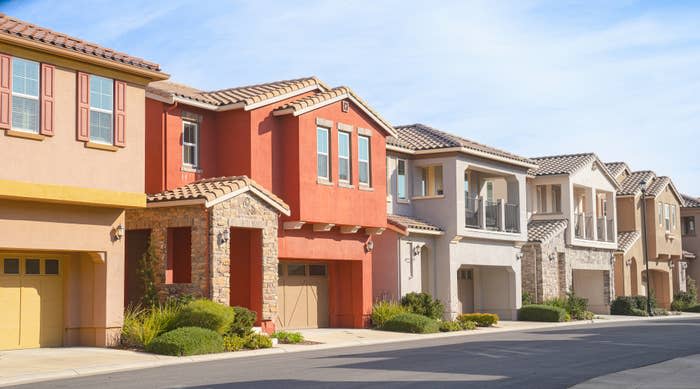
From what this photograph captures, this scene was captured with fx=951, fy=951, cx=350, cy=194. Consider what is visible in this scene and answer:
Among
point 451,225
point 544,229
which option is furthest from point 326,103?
point 544,229

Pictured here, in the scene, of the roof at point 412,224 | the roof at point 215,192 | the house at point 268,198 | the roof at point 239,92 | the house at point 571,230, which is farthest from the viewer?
the house at point 571,230

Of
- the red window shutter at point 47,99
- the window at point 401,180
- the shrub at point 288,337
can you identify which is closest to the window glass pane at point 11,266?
the red window shutter at point 47,99

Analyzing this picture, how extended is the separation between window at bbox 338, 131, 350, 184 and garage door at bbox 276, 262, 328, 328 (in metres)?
3.34

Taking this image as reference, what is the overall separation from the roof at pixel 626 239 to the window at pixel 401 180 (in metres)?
18.9

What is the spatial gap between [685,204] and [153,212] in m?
45.8

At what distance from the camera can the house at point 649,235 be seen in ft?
176

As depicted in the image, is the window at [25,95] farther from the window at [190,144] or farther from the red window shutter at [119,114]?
the window at [190,144]

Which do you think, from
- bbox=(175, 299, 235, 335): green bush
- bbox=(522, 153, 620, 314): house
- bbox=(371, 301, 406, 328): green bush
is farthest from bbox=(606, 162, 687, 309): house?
bbox=(175, 299, 235, 335): green bush

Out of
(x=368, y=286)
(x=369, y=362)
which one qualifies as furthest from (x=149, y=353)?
(x=368, y=286)

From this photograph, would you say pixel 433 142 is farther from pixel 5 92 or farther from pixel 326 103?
pixel 5 92

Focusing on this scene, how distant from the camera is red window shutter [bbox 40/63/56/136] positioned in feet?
72.3

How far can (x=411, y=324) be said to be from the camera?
31250 millimetres

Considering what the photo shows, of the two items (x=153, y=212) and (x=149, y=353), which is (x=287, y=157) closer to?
(x=153, y=212)

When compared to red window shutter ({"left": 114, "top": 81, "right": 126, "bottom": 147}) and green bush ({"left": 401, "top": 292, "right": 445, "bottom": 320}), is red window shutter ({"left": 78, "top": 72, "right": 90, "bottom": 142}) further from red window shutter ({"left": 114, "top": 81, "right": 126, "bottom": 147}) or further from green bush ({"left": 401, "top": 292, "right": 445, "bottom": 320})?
green bush ({"left": 401, "top": 292, "right": 445, "bottom": 320})
